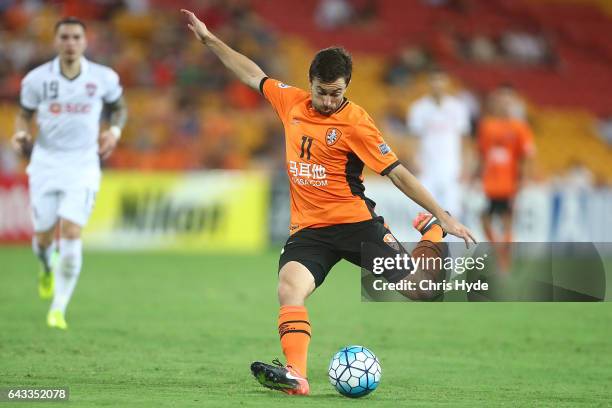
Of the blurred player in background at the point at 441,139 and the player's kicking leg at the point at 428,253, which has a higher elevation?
the blurred player in background at the point at 441,139

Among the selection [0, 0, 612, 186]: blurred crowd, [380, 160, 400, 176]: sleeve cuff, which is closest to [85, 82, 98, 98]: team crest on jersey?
[380, 160, 400, 176]: sleeve cuff

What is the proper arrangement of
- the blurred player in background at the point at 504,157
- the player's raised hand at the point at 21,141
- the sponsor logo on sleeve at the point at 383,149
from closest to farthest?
the sponsor logo on sleeve at the point at 383,149
the player's raised hand at the point at 21,141
the blurred player in background at the point at 504,157

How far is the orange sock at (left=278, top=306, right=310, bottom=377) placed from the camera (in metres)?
6.45

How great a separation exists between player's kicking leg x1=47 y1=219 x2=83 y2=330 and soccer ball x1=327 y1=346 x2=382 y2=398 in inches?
146

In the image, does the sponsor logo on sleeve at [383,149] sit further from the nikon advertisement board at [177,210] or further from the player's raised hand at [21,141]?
the nikon advertisement board at [177,210]

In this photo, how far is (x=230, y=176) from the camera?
18984mm

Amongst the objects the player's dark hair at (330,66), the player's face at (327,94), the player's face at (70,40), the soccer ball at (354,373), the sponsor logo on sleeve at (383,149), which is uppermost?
the player's face at (70,40)

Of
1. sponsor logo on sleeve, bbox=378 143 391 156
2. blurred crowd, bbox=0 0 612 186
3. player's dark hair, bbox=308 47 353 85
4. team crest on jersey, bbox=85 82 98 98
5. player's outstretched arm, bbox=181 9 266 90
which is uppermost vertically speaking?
Answer: blurred crowd, bbox=0 0 612 186

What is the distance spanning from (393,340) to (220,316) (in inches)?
85.0

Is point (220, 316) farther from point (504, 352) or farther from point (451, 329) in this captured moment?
point (504, 352)

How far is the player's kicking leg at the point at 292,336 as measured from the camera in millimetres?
6293

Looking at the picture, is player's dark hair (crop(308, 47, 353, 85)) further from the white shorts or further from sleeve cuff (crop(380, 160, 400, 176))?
the white shorts

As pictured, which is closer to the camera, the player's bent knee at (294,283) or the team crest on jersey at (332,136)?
the player's bent knee at (294,283)

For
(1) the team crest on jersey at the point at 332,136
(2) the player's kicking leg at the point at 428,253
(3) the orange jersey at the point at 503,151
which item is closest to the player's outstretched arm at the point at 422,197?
(2) the player's kicking leg at the point at 428,253
